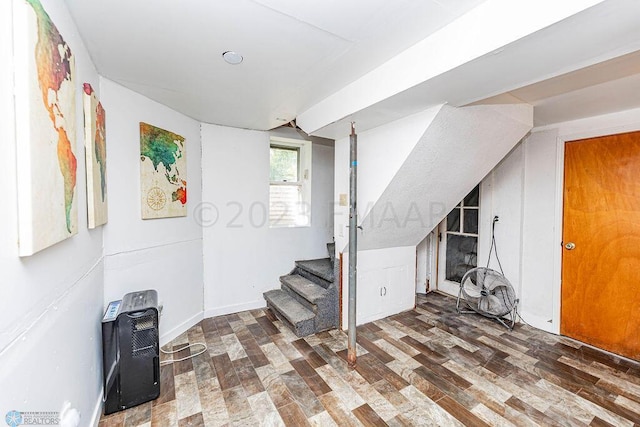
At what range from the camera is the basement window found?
148 inches

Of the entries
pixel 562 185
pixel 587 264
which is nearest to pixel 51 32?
pixel 562 185

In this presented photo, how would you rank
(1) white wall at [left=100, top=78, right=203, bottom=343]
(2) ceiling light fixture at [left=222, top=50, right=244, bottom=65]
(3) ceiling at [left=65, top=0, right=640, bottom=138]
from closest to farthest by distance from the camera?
1. (3) ceiling at [left=65, top=0, right=640, bottom=138]
2. (2) ceiling light fixture at [left=222, top=50, right=244, bottom=65]
3. (1) white wall at [left=100, top=78, right=203, bottom=343]

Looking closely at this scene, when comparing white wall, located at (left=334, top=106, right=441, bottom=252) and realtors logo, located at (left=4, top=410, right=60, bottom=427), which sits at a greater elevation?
white wall, located at (left=334, top=106, right=441, bottom=252)

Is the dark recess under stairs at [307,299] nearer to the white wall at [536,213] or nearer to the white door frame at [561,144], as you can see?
the white wall at [536,213]

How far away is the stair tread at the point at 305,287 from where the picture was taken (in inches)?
119

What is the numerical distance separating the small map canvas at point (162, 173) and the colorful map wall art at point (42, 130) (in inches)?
46.5

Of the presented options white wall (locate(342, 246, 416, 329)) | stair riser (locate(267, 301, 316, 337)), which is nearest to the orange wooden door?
white wall (locate(342, 246, 416, 329))

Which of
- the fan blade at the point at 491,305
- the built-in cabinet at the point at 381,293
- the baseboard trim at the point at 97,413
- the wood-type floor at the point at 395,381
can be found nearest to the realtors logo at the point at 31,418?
the baseboard trim at the point at 97,413

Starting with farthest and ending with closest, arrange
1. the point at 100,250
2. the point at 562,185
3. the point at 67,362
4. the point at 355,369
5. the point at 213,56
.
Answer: the point at 562,185 < the point at 355,369 < the point at 100,250 < the point at 213,56 < the point at 67,362

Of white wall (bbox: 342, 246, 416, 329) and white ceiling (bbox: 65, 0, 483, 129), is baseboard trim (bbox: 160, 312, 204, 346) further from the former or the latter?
white ceiling (bbox: 65, 0, 483, 129)

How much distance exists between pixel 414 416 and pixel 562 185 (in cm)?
269

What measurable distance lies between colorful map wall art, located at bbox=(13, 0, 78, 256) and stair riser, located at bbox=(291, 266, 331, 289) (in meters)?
2.45

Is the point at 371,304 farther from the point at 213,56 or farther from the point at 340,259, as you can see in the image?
the point at 213,56

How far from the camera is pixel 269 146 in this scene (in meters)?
3.61
